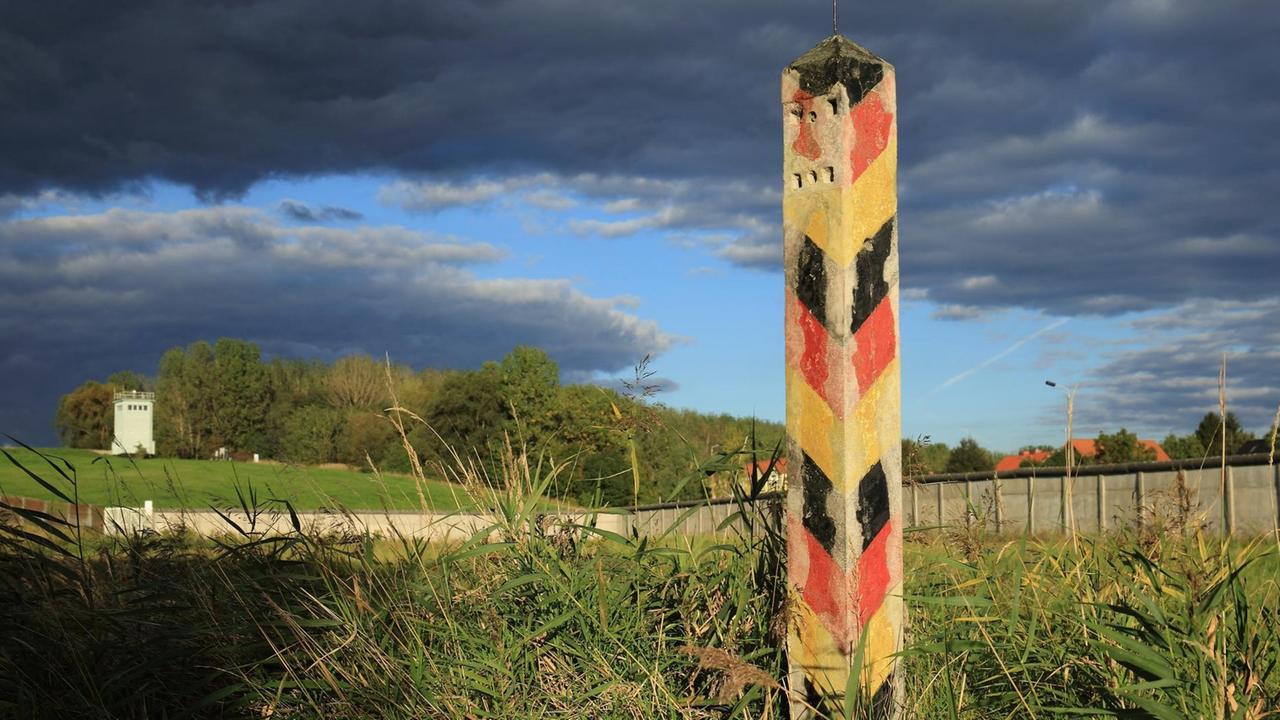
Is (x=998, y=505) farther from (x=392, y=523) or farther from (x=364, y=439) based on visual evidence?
(x=364, y=439)

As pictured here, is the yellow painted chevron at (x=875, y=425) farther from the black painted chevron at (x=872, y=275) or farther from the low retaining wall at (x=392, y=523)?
the low retaining wall at (x=392, y=523)

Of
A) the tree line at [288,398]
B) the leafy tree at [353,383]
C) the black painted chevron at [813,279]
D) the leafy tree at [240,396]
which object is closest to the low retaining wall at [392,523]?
the black painted chevron at [813,279]

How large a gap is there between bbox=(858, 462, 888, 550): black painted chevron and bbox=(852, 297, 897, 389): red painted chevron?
0.30m

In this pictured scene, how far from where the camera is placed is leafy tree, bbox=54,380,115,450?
4077 inches

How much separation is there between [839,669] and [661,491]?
139 centimetres

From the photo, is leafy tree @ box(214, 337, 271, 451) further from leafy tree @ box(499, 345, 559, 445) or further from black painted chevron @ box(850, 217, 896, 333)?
black painted chevron @ box(850, 217, 896, 333)

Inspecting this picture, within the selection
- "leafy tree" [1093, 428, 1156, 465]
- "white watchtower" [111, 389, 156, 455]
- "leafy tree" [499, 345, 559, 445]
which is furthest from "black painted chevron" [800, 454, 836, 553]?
"white watchtower" [111, 389, 156, 455]

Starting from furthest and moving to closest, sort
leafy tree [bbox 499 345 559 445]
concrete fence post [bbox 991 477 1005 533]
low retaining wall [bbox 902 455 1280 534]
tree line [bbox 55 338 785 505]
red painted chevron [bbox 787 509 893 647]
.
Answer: leafy tree [bbox 499 345 559 445]
tree line [bbox 55 338 785 505]
concrete fence post [bbox 991 477 1005 533]
low retaining wall [bbox 902 455 1280 534]
red painted chevron [bbox 787 509 893 647]

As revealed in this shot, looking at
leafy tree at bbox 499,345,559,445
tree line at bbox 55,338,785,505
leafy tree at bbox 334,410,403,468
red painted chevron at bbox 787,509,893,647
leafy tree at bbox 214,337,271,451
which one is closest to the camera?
red painted chevron at bbox 787,509,893,647

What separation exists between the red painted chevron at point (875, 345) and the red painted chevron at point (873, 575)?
501 mm

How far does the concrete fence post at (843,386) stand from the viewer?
10.5 feet

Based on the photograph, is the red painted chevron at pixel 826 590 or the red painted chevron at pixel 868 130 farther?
the red painted chevron at pixel 868 130

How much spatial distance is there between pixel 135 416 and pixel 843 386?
117m

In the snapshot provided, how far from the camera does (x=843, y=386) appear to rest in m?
3.20
